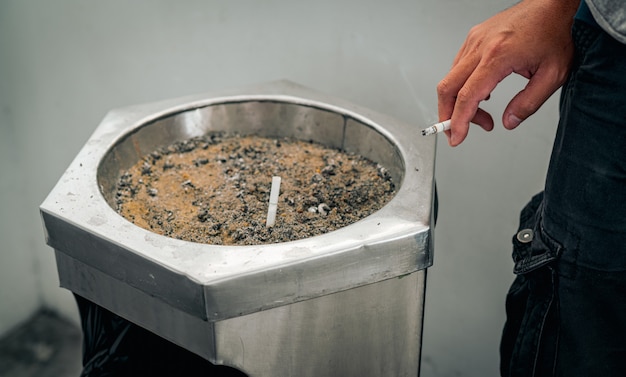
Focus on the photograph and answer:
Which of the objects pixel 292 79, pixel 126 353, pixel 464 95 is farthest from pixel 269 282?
pixel 292 79

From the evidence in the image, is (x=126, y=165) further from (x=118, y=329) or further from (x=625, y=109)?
(x=625, y=109)

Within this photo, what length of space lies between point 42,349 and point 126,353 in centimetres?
94

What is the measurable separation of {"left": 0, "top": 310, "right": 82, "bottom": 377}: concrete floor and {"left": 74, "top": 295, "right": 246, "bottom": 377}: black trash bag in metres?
0.79

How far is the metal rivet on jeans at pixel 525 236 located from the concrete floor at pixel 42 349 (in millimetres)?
1324

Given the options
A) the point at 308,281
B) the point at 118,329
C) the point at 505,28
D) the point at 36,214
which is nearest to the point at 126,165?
the point at 118,329

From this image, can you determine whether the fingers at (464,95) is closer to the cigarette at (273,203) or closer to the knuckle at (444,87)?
the knuckle at (444,87)

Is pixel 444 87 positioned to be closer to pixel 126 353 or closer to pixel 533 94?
pixel 533 94

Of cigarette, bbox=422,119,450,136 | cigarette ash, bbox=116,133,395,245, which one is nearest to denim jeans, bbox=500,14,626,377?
cigarette, bbox=422,119,450,136

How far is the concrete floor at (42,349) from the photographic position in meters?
1.80

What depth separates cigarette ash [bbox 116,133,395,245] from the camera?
3.01 ft

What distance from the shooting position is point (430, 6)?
1.22 metres

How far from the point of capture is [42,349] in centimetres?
188

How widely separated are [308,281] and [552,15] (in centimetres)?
43

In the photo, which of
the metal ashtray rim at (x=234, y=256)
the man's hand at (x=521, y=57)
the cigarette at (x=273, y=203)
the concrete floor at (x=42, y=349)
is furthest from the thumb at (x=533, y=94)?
the concrete floor at (x=42, y=349)
